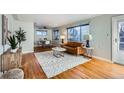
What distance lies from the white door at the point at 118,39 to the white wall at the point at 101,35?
0.22 metres

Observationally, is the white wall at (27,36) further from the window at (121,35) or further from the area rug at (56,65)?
the window at (121,35)

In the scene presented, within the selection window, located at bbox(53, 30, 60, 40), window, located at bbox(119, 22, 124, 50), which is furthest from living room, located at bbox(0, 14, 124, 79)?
window, located at bbox(53, 30, 60, 40)

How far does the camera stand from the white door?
13.5 ft

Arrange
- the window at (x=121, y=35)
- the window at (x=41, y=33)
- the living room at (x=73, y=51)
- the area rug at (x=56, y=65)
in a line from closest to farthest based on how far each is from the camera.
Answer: the living room at (x=73, y=51) → the area rug at (x=56, y=65) → the window at (x=121, y=35) → the window at (x=41, y=33)

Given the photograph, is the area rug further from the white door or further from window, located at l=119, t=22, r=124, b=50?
window, located at l=119, t=22, r=124, b=50

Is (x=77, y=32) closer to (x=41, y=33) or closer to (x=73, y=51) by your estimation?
(x=73, y=51)

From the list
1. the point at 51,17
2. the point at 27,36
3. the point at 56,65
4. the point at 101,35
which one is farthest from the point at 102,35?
the point at 27,36

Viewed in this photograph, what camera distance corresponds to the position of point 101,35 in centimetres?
501

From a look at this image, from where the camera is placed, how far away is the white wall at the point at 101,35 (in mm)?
4597

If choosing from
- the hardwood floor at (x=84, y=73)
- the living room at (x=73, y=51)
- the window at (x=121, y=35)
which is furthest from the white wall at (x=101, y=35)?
the hardwood floor at (x=84, y=73)
